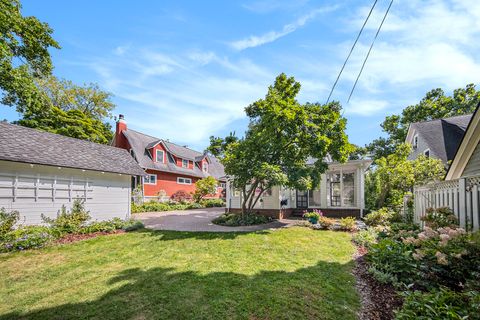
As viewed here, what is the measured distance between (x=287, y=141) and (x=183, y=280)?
7.91 meters

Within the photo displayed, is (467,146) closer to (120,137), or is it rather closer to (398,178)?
(398,178)

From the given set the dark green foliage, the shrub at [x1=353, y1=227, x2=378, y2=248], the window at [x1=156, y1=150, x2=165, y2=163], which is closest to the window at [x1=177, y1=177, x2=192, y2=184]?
the window at [x1=156, y1=150, x2=165, y2=163]

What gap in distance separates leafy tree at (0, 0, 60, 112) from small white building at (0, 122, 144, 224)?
173 cm

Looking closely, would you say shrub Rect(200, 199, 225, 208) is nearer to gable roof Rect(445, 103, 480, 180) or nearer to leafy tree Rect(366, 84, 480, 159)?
gable roof Rect(445, 103, 480, 180)

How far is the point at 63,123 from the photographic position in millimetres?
21344

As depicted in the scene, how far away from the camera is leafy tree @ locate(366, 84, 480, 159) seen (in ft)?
83.0

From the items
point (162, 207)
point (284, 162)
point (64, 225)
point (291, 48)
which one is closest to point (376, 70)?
point (291, 48)

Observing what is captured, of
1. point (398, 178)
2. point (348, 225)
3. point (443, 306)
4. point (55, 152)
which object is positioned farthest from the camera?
point (398, 178)

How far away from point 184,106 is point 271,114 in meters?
5.70

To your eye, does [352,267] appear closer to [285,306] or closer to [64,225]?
[285,306]

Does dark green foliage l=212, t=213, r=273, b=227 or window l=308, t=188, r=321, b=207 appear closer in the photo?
dark green foliage l=212, t=213, r=273, b=227

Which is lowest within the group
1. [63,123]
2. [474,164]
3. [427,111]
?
[474,164]

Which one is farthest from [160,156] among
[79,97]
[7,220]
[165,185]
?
[7,220]

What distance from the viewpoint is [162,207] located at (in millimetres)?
19062
